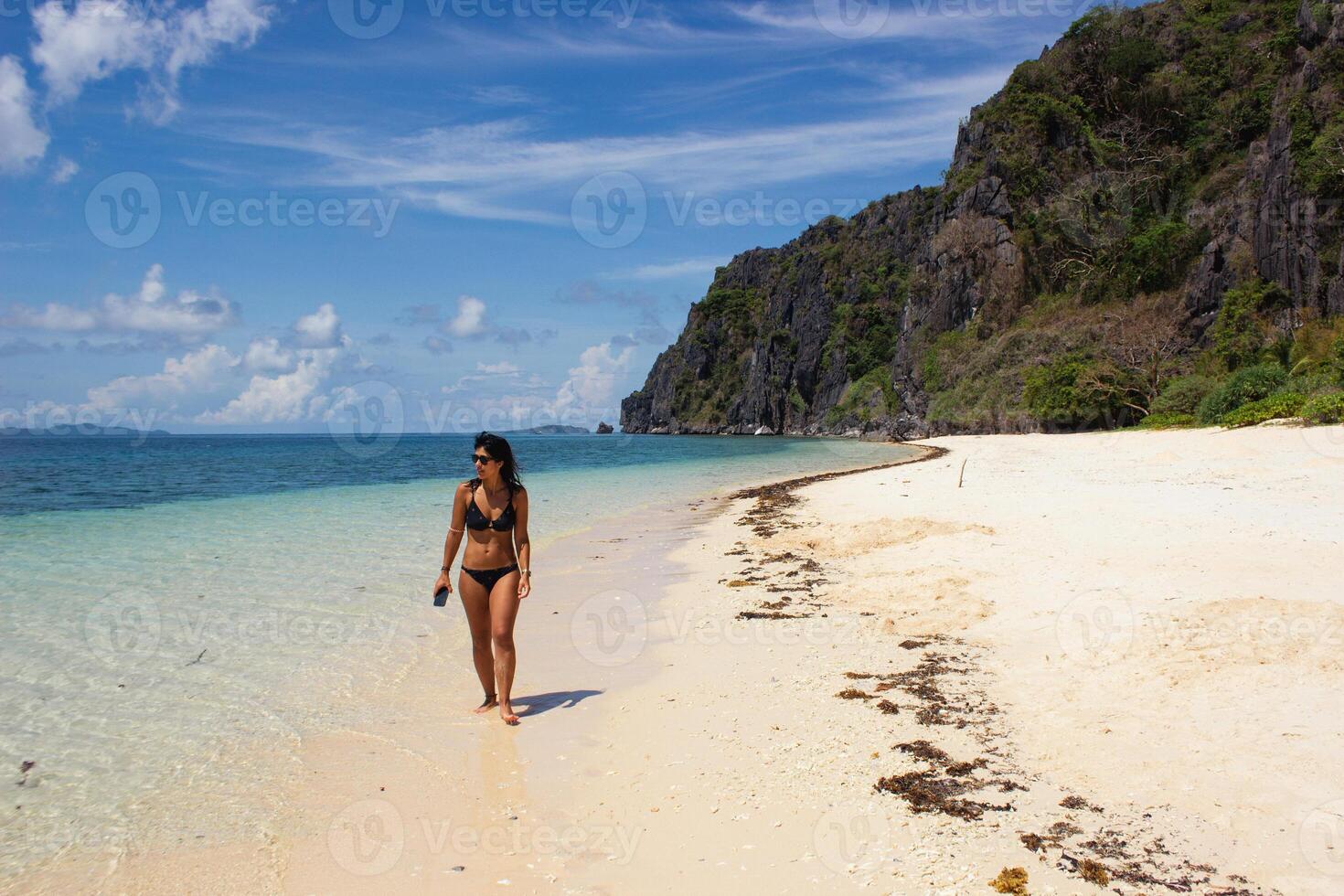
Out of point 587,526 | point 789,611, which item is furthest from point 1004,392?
point 789,611

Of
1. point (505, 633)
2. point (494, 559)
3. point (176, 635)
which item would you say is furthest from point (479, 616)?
point (176, 635)

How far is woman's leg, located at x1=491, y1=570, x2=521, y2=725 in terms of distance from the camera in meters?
5.73

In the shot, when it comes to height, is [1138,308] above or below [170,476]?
above

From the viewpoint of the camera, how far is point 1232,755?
4086 mm

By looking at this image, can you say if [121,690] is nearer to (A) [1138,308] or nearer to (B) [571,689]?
(B) [571,689]

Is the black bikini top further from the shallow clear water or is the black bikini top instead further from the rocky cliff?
the rocky cliff

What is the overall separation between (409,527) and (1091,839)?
1633 cm

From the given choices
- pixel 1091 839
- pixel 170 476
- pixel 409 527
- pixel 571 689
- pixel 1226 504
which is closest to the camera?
pixel 1091 839

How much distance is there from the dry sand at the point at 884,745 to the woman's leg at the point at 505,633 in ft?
1.02

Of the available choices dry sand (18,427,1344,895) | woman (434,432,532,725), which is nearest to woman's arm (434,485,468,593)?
woman (434,432,532,725)

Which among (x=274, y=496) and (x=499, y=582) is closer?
(x=499, y=582)

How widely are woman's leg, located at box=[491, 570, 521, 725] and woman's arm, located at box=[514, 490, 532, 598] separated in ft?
0.20

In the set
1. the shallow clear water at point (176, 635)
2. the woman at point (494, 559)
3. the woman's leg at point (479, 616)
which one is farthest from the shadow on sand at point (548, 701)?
the shallow clear water at point (176, 635)

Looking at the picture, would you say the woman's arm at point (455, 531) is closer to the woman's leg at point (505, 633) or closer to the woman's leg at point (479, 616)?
the woman's leg at point (479, 616)
